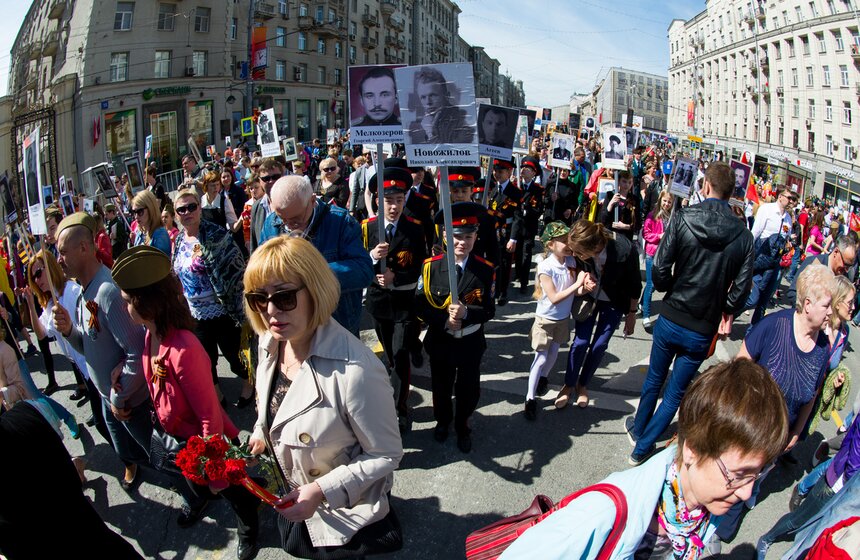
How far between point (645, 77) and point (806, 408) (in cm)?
12764

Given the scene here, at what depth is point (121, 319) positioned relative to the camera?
3.09 m

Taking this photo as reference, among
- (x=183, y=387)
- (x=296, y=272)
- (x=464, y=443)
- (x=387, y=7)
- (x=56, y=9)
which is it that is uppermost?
(x=387, y=7)

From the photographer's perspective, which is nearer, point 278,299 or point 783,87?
point 278,299

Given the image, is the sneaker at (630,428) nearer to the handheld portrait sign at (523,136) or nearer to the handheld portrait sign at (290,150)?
the handheld portrait sign at (523,136)

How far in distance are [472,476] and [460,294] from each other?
1349 mm

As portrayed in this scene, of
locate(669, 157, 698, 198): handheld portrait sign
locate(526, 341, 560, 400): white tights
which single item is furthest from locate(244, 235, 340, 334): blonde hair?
locate(669, 157, 698, 198): handheld portrait sign

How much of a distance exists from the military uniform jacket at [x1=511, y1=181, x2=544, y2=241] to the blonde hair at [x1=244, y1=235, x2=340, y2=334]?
5610 mm

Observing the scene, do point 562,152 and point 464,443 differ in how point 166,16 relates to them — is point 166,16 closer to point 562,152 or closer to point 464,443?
point 562,152

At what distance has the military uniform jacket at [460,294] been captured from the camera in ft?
12.3

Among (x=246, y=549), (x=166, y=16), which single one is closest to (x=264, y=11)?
(x=166, y=16)

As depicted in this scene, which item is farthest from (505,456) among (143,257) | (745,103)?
(745,103)

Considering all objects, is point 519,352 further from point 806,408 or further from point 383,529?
point 383,529

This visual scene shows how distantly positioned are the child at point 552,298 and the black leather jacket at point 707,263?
2.71 ft

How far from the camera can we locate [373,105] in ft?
14.5
